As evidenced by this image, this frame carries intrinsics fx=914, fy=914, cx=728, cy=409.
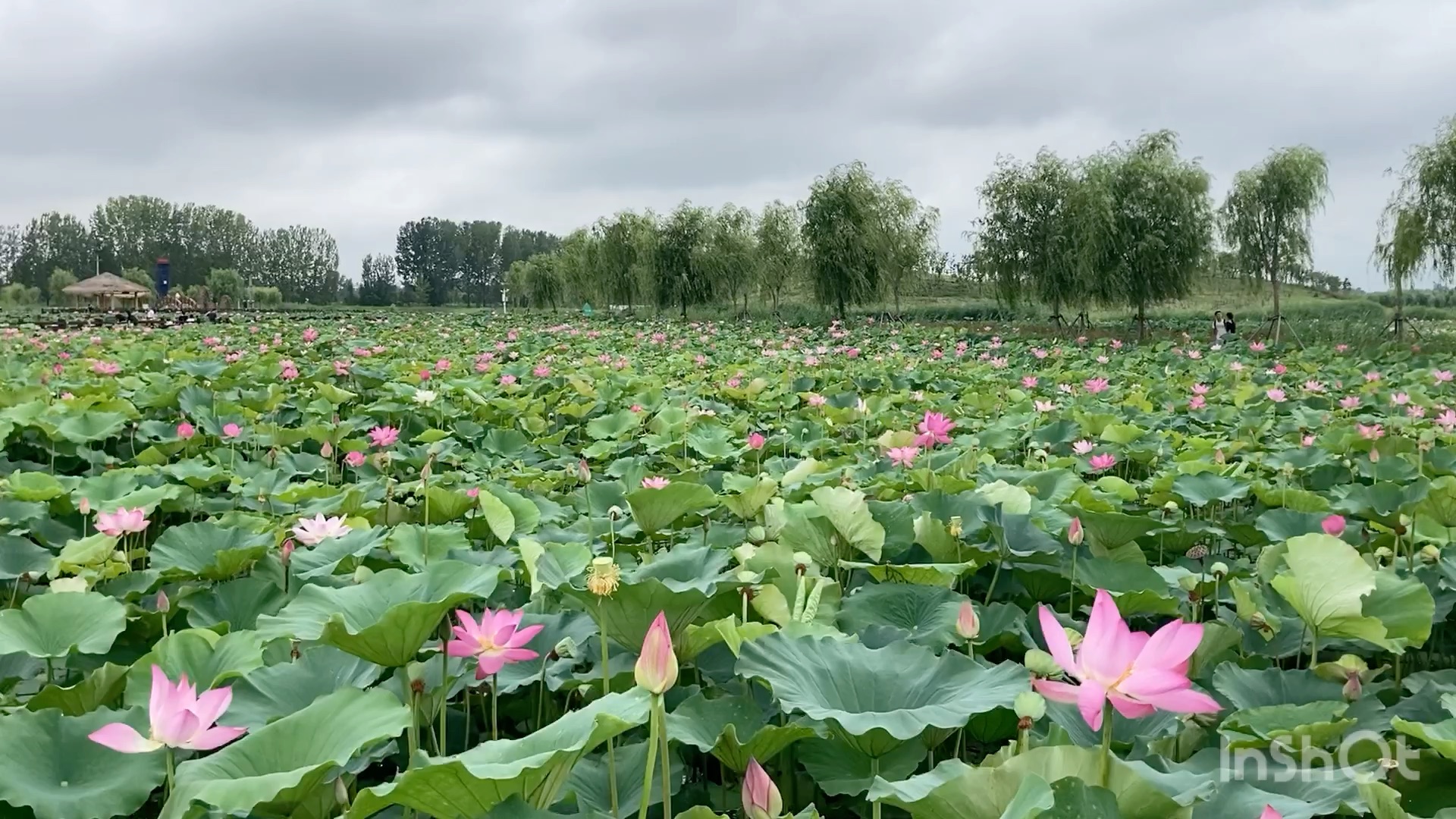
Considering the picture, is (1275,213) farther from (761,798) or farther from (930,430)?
(761,798)

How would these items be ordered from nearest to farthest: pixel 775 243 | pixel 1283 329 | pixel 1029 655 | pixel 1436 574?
pixel 1029 655, pixel 1436 574, pixel 1283 329, pixel 775 243

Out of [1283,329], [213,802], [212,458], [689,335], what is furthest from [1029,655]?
[1283,329]

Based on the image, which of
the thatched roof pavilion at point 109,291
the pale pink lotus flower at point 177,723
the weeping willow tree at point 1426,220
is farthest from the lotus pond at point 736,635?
the thatched roof pavilion at point 109,291

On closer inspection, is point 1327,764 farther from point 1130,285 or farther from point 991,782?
point 1130,285

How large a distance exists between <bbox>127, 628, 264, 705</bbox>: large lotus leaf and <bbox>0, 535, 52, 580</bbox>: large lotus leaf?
0.77 metres

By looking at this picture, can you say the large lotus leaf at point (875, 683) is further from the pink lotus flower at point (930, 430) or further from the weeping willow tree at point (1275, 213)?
the weeping willow tree at point (1275, 213)

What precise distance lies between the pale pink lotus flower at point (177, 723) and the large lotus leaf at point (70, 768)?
0.13 m

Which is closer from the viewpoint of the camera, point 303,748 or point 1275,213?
point 303,748

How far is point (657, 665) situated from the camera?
0.69m

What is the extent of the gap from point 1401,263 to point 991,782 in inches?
608

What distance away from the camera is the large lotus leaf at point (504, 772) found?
65 centimetres

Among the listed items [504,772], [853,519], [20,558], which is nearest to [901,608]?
[853,519]

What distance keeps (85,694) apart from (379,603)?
33 cm

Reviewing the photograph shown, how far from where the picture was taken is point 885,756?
3.01 ft
